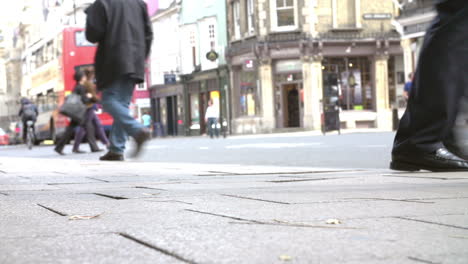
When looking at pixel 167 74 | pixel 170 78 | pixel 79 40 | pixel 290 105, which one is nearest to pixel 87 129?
pixel 79 40

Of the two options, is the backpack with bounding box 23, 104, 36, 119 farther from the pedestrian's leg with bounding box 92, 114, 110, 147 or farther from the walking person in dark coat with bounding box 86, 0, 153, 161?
the walking person in dark coat with bounding box 86, 0, 153, 161

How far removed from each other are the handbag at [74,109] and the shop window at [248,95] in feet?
87.5

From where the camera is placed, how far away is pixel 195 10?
50.2 m

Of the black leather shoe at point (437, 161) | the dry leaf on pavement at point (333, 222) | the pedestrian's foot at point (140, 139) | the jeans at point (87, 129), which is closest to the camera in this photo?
the dry leaf on pavement at point (333, 222)

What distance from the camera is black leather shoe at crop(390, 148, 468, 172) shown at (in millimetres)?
5781

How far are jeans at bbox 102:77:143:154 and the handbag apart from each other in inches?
235

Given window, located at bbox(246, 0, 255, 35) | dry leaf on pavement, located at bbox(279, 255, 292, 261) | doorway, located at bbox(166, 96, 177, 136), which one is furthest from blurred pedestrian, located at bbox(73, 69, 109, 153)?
doorway, located at bbox(166, 96, 177, 136)

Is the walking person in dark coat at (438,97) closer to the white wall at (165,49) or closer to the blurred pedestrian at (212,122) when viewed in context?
the blurred pedestrian at (212,122)

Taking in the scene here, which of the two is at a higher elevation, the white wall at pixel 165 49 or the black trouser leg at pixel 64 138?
the white wall at pixel 165 49

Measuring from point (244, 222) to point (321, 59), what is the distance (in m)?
38.6

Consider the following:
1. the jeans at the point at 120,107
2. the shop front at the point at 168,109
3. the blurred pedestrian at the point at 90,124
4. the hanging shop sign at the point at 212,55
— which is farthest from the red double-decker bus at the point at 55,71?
the jeans at the point at 120,107

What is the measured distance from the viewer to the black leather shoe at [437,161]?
5781 millimetres

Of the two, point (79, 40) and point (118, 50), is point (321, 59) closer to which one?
point (79, 40)

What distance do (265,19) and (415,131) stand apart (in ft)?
121
